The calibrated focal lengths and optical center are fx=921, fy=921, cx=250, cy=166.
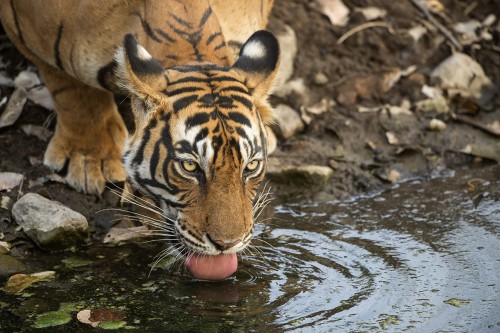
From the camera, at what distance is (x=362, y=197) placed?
6.41m

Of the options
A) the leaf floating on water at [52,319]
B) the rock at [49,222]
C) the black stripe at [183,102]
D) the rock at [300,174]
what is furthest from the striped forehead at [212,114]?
the rock at [300,174]

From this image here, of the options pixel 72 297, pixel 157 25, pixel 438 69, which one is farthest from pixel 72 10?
pixel 438 69

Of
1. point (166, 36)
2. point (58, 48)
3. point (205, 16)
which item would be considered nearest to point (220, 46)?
point (205, 16)

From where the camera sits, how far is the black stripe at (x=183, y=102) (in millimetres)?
4590

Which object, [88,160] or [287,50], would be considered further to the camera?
[287,50]

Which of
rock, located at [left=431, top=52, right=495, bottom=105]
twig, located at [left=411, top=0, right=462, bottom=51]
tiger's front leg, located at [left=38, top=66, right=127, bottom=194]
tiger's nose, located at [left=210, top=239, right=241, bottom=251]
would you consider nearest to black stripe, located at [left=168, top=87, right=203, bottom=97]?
tiger's nose, located at [left=210, top=239, right=241, bottom=251]

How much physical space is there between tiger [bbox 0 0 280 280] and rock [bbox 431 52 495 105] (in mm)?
2293

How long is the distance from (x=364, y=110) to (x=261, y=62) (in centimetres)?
258

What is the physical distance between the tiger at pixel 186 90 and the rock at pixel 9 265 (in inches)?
32.0

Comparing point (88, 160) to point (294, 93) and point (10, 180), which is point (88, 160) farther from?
point (294, 93)

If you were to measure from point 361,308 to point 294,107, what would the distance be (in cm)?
296

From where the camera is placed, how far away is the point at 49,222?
539 centimetres

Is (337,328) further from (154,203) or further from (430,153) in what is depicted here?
(430,153)

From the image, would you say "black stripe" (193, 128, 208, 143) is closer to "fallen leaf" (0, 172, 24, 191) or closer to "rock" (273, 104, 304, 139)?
"fallen leaf" (0, 172, 24, 191)
